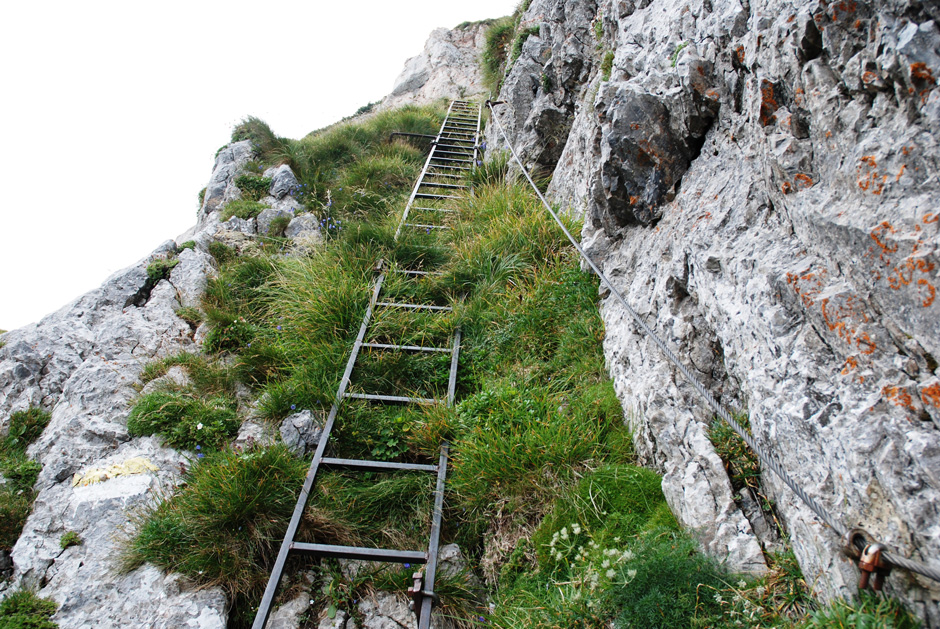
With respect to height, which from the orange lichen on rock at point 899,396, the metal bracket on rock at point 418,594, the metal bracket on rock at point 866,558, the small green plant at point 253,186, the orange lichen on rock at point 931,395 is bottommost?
the metal bracket on rock at point 418,594

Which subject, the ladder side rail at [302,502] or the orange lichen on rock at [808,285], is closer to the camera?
the orange lichen on rock at [808,285]

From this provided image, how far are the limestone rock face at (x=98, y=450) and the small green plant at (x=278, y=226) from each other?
1654mm

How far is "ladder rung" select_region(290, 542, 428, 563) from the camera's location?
3385 mm

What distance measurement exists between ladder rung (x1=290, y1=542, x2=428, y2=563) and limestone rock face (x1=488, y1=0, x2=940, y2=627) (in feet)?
5.28

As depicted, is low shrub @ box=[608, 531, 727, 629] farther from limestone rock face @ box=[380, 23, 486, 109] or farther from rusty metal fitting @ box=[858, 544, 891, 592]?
limestone rock face @ box=[380, 23, 486, 109]

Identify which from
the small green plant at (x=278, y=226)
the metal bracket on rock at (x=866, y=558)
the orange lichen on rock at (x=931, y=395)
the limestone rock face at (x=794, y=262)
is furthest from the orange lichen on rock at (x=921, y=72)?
the small green plant at (x=278, y=226)

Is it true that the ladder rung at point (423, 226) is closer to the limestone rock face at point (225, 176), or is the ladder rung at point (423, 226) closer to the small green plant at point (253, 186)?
the small green plant at point (253, 186)

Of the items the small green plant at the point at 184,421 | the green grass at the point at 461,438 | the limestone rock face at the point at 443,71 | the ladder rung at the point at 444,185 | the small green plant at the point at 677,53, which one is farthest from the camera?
the limestone rock face at the point at 443,71

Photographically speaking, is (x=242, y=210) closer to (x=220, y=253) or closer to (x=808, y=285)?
(x=220, y=253)

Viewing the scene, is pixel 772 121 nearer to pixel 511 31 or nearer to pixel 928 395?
pixel 928 395

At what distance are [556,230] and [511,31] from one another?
10676 millimetres

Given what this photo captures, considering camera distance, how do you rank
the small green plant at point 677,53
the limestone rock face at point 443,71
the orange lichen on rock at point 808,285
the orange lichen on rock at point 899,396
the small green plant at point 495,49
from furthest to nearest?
the limestone rock face at point 443,71
the small green plant at point 495,49
the small green plant at point 677,53
the orange lichen on rock at point 808,285
the orange lichen on rock at point 899,396

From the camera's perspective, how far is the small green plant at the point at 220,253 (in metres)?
7.51

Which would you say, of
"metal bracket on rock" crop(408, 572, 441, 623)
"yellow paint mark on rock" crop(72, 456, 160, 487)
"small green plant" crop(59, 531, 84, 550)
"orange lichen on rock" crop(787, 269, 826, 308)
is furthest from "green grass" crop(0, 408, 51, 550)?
"orange lichen on rock" crop(787, 269, 826, 308)
